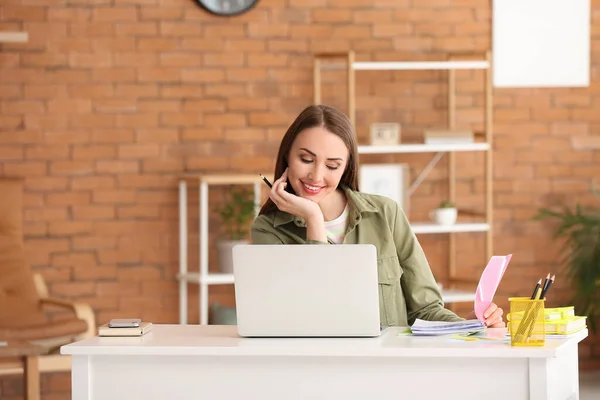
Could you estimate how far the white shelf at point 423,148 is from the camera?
5.12 m

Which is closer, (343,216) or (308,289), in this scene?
(308,289)

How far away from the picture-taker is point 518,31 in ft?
18.2

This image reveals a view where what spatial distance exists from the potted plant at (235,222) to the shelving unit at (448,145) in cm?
62

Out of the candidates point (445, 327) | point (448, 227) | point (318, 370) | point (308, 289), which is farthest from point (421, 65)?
point (318, 370)

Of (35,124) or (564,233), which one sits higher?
(35,124)

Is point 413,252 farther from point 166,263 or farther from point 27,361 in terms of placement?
point 166,263

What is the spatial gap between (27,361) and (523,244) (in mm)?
2697

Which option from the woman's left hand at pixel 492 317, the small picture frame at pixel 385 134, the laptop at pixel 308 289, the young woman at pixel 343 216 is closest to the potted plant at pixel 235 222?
the small picture frame at pixel 385 134

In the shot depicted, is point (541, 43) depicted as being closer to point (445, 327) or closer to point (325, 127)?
point (325, 127)

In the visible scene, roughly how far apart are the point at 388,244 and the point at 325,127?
1.22 ft

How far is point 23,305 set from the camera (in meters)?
4.81

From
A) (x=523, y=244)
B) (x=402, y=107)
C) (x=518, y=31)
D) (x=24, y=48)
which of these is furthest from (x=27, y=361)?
(x=518, y=31)

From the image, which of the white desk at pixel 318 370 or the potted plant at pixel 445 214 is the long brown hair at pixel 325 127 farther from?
the potted plant at pixel 445 214

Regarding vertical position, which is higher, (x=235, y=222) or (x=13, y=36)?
(x=13, y=36)
